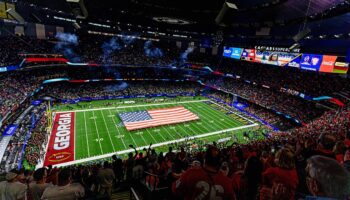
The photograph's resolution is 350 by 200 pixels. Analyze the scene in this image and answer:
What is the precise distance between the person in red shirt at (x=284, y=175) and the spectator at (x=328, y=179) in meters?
1.07

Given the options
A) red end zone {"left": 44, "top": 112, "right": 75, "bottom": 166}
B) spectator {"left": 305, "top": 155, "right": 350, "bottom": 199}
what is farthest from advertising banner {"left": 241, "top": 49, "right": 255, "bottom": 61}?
spectator {"left": 305, "top": 155, "right": 350, "bottom": 199}

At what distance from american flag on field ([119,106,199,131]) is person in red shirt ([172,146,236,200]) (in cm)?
2826

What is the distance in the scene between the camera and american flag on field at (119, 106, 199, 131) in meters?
32.3

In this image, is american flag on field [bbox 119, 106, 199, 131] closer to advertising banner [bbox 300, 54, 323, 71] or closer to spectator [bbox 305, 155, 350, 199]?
advertising banner [bbox 300, 54, 323, 71]

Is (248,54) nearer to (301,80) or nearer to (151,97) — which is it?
(301,80)

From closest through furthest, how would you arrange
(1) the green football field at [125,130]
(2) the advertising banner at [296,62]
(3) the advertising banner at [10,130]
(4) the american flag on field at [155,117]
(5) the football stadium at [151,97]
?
1. (5) the football stadium at [151,97]
2. (3) the advertising banner at [10,130]
3. (1) the green football field at [125,130]
4. (4) the american flag on field at [155,117]
5. (2) the advertising banner at [296,62]

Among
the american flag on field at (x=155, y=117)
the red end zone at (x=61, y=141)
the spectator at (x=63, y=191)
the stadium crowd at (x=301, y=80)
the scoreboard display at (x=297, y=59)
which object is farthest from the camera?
the stadium crowd at (x=301, y=80)

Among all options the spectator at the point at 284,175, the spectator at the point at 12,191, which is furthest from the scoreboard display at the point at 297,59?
the spectator at the point at 12,191

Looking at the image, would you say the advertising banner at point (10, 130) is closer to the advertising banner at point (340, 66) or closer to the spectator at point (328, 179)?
the spectator at point (328, 179)

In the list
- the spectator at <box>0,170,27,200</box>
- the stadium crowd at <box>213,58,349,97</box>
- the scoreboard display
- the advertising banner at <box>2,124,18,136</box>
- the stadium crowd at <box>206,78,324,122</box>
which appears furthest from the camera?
the stadium crowd at <box>206,78,324,122</box>

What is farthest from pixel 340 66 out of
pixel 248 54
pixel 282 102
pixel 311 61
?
pixel 248 54

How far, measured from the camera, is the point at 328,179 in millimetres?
2324

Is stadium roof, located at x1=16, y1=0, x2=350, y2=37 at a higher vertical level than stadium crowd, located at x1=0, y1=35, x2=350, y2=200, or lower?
higher

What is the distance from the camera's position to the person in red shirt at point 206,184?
3039 millimetres
